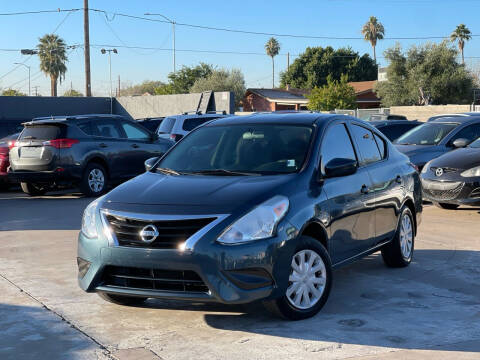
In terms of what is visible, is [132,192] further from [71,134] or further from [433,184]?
[71,134]

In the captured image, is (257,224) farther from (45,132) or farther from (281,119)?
(45,132)

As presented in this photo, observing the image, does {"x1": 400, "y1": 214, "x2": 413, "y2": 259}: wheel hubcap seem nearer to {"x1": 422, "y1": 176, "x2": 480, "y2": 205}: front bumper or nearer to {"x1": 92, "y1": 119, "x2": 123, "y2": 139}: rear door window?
{"x1": 422, "y1": 176, "x2": 480, "y2": 205}: front bumper

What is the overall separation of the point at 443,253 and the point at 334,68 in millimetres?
82299

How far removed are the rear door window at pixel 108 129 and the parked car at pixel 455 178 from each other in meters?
6.69

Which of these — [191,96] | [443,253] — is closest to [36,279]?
[443,253]

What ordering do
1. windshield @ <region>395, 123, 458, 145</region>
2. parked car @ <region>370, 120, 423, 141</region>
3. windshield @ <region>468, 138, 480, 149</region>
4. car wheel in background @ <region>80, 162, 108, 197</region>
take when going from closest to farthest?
windshield @ <region>468, 138, 480, 149</region>, windshield @ <region>395, 123, 458, 145</region>, car wheel in background @ <region>80, 162, 108, 197</region>, parked car @ <region>370, 120, 423, 141</region>

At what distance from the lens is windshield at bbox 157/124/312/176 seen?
6.26m

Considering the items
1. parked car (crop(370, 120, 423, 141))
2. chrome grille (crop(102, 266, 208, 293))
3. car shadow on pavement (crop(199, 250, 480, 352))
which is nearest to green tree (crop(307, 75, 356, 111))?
parked car (crop(370, 120, 423, 141))

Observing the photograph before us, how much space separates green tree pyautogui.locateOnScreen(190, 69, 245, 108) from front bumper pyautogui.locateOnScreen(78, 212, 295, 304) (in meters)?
76.2

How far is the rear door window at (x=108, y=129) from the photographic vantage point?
50.4 ft

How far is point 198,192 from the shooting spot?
5.62 metres

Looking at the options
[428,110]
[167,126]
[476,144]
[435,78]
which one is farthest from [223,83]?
[476,144]

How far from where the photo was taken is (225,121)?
23.3ft

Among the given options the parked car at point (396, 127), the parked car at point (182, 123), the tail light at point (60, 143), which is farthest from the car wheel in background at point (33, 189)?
the parked car at point (396, 127)
